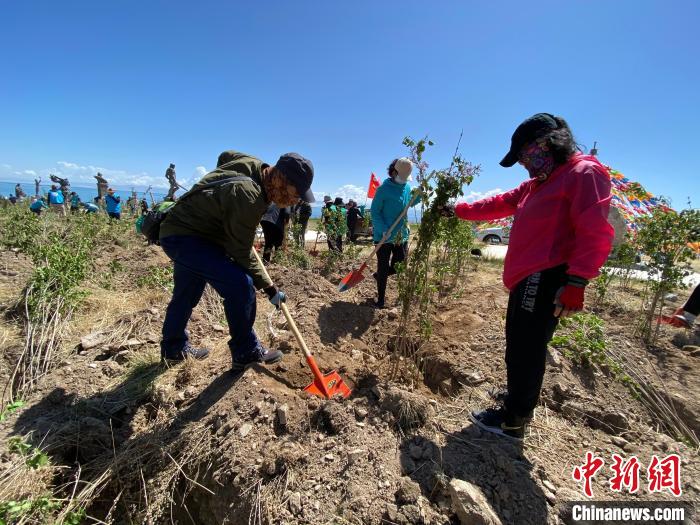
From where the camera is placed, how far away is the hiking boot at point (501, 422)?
2104 mm

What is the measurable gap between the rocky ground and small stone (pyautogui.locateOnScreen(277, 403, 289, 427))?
15 millimetres

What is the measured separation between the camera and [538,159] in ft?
6.07

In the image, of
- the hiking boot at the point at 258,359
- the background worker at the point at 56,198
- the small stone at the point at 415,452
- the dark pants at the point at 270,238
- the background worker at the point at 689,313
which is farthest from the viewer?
the background worker at the point at 56,198

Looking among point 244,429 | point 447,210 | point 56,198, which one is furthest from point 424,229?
point 56,198

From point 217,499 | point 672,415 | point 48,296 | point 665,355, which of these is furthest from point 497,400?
point 48,296

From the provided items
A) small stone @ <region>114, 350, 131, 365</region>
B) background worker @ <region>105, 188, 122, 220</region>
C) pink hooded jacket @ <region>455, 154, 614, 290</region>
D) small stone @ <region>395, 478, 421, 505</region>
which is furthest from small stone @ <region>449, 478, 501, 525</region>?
background worker @ <region>105, 188, 122, 220</region>

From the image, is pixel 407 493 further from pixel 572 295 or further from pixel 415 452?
pixel 572 295

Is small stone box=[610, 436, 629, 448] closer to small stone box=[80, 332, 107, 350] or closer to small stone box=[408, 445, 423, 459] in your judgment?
small stone box=[408, 445, 423, 459]

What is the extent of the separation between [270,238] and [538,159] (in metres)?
5.10

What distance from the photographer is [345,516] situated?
161cm

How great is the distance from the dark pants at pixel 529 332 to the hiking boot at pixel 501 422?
0.22 ft

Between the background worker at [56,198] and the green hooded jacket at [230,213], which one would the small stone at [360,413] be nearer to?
the green hooded jacket at [230,213]

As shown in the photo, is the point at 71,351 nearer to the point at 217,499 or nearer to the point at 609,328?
the point at 217,499

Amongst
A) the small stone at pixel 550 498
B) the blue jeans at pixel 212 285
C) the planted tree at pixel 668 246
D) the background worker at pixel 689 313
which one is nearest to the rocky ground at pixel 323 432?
the small stone at pixel 550 498
